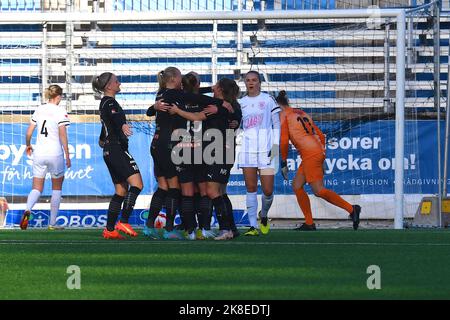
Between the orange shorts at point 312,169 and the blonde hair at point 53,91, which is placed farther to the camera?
the blonde hair at point 53,91

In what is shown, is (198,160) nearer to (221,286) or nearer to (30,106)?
(221,286)

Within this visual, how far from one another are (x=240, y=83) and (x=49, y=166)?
494 centimetres

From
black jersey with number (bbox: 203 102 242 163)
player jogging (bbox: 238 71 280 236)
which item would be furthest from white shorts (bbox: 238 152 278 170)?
black jersey with number (bbox: 203 102 242 163)

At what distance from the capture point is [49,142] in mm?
15445

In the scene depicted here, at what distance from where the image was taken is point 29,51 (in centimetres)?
1830

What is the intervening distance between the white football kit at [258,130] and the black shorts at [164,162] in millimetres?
→ 1744

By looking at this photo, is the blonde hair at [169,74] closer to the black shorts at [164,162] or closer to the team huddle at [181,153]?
the team huddle at [181,153]

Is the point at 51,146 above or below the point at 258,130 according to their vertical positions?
below

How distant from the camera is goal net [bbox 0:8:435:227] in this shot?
17.3 m

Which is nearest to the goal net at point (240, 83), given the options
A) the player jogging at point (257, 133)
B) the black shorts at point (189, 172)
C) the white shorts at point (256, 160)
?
the player jogging at point (257, 133)

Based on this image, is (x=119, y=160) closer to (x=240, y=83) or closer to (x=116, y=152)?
(x=116, y=152)

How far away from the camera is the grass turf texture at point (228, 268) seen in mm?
6559

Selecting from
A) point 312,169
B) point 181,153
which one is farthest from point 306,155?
point 181,153
